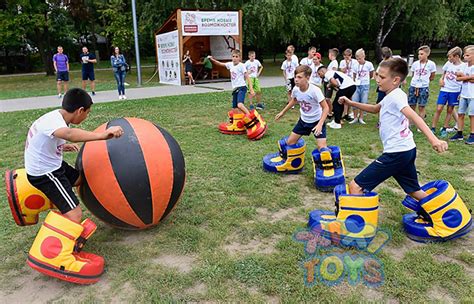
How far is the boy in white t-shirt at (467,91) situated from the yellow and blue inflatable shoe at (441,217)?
4.39 metres

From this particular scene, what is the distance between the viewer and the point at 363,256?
3811 mm

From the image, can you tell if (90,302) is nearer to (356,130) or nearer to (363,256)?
(363,256)

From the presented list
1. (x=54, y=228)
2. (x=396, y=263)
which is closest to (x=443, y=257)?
(x=396, y=263)

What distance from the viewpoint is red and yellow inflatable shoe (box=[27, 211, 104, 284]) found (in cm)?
341

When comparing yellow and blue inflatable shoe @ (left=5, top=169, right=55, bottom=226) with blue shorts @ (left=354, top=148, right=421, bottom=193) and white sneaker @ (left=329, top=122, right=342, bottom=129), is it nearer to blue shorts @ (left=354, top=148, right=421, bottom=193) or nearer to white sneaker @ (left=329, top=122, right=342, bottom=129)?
blue shorts @ (left=354, top=148, right=421, bottom=193)

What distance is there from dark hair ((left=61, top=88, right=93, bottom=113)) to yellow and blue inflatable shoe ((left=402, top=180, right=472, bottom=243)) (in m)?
3.69

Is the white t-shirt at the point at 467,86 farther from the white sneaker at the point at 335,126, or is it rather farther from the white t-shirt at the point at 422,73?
the white sneaker at the point at 335,126

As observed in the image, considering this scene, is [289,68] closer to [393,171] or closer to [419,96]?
[419,96]

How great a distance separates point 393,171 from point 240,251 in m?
1.83

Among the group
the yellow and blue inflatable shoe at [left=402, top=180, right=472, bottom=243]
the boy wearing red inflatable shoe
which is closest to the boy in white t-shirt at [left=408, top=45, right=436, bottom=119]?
the yellow and blue inflatable shoe at [left=402, top=180, right=472, bottom=243]

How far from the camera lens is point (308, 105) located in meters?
5.97

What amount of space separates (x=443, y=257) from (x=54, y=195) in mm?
3940

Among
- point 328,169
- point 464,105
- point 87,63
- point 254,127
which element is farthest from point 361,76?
point 87,63

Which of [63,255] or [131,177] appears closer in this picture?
[63,255]
